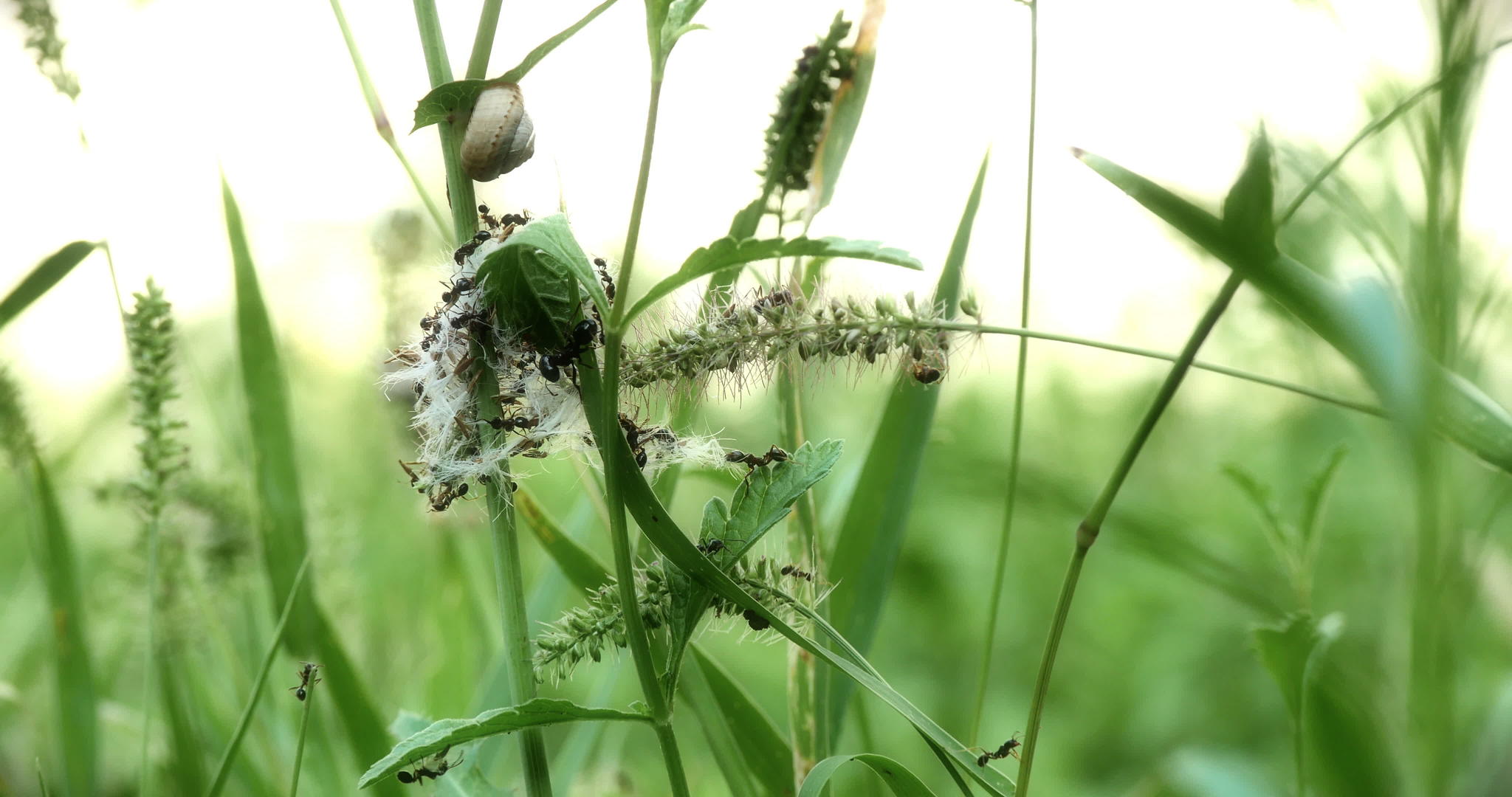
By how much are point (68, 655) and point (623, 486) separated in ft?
2.89

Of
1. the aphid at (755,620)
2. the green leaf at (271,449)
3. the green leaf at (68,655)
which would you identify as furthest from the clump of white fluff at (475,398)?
the green leaf at (68,655)

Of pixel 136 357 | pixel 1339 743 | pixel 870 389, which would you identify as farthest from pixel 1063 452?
pixel 136 357

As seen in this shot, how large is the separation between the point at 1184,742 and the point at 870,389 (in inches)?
64.1

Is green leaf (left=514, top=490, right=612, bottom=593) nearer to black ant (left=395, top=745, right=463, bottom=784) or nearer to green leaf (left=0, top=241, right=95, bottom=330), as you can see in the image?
black ant (left=395, top=745, right=463, bottom=784)

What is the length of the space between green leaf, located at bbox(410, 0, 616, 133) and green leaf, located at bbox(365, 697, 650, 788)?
13.4 inches

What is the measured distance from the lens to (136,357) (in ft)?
2.92

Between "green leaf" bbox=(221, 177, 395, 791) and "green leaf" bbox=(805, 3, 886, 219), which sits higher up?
"green leaf" bbox=(805, 3, 886, 219)

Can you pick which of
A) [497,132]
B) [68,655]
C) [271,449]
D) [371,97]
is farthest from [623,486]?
[68,655]

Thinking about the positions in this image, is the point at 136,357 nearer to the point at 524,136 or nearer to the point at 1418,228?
the point at 524,136

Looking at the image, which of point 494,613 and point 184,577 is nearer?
point 184,577

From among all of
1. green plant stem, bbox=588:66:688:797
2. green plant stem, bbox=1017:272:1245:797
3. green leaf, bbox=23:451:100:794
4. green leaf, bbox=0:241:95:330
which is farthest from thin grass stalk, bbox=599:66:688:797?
green leaf, bbox=23:451:100:794

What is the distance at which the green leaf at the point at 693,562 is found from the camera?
1.82 ft

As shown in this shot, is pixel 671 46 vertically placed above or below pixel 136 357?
above

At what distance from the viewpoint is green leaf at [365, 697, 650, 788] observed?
1.75ft
